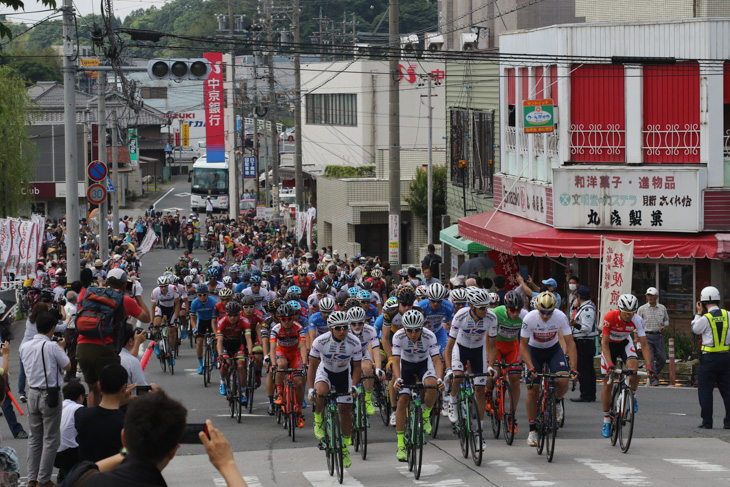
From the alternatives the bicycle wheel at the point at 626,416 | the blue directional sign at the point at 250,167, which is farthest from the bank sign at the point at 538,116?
the blue directional sign at the point at 250,167

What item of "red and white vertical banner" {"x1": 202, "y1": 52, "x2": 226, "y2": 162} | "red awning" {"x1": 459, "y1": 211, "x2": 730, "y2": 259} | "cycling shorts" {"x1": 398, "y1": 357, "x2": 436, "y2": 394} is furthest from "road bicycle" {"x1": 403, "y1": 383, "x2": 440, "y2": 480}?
"red and white vertical banner" {"x1": 202, "y1": 52, "x2": 226, "y2": 162}

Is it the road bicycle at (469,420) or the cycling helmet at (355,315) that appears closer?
the road bicycle at (469,420)

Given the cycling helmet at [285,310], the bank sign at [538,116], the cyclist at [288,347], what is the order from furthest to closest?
the bank sign at [538,116] → the cyclist at [288,347] → the cycling helmet at [285,310]

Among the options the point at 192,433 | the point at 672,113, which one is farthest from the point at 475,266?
the point at 192,433

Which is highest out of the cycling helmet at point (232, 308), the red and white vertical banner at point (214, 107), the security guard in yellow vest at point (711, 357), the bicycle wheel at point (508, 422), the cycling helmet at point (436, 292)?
the red and white vertical banner at point (214, 107)

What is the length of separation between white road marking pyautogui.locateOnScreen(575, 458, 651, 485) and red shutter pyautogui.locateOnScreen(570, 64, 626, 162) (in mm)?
12508

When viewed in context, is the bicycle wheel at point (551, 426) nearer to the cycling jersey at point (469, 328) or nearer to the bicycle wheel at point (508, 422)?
the bicycle wheel at point (508, 422)

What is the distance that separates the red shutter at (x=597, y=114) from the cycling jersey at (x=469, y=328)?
37.7 ft

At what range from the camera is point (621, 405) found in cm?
1283

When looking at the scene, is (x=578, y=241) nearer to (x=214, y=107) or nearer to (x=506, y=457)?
(x=506, y=457)

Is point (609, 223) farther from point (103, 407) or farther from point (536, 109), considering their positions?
point (103, 407)

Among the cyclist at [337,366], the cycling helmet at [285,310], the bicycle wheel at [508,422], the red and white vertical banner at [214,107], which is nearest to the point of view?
→ the cyclist at [337,366]

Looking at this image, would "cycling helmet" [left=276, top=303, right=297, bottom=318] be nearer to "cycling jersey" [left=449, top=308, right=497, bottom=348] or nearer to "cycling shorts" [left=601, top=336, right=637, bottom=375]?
"cycling jersey" [left=449, top=308, right=497, bottom=348]

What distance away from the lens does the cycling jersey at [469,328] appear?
13.2m
